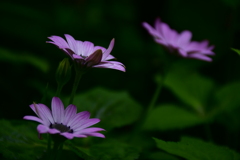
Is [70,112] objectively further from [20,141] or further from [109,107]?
[109,107]

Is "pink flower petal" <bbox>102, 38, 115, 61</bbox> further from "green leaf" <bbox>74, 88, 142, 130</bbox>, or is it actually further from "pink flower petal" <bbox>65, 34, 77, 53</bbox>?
"green leaf" <bbox>74, 88, 142, 130</bbox>

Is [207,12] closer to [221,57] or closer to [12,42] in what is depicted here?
[221,57]

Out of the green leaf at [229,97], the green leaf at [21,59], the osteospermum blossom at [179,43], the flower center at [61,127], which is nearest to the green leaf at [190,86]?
the green leaf at [229,97]

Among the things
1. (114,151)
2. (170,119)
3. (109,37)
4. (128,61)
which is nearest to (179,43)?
(170,119)

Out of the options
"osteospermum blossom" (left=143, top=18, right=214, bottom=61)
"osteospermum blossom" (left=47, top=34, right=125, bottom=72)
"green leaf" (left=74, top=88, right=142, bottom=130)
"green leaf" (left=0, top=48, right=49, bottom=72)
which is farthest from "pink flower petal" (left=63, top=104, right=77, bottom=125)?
"green leaf" (left=0, top=48, right=49, bottom=72)

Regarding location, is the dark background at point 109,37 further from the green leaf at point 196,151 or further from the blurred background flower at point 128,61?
the green leaf at point 196,151
